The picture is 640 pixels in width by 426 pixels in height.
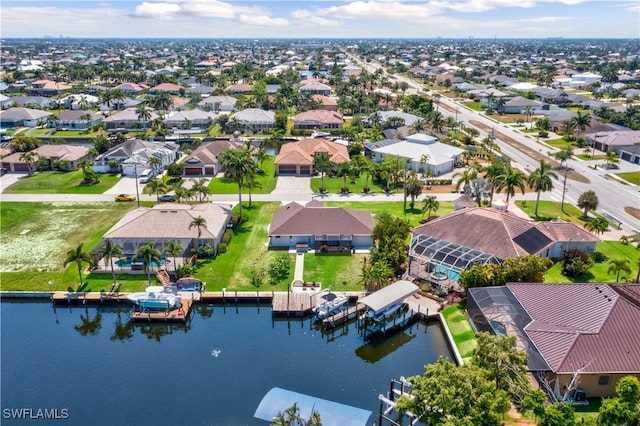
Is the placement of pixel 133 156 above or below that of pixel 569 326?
above

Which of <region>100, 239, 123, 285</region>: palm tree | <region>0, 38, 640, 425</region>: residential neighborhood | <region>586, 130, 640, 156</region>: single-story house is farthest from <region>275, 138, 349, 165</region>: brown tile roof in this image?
<region>586, 130, 640, 156</region>: single-story house

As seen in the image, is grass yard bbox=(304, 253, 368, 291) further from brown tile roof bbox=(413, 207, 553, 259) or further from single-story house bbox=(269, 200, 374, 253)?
brown tile roof bbox=(413, 207, 553, 259)

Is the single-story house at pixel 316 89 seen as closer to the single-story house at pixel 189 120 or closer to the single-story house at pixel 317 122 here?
the single-story house at pixel 317 122

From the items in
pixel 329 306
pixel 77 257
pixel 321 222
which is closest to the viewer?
pixel 329 306

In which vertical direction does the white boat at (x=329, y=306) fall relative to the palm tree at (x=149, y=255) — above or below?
below

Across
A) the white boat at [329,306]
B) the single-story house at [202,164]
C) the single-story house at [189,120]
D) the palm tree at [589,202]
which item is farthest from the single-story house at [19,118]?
the palm tree at [589,202]

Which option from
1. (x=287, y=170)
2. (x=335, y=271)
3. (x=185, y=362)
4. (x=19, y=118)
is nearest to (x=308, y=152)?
(x=287, y=170)

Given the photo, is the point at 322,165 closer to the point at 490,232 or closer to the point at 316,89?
the point at 490,232

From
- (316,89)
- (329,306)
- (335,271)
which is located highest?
(316,89)
